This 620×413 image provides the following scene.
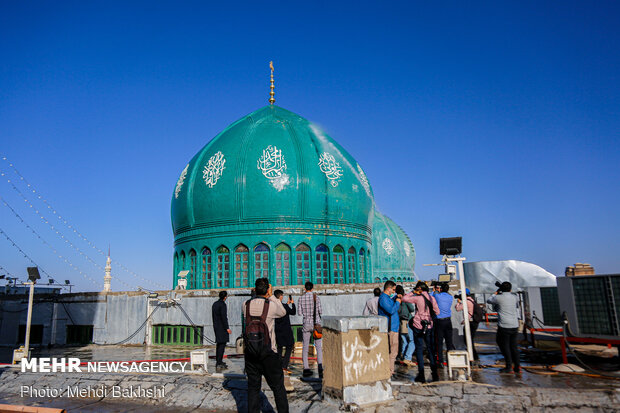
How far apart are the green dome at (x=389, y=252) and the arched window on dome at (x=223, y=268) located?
18100 millimetres

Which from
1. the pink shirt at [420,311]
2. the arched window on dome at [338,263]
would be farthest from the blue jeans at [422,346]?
the arched window on dome at [338,263]

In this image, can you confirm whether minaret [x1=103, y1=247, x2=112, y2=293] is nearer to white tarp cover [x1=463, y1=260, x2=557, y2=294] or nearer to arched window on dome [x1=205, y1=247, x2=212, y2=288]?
arched window on dome [x1=205, y1=247, x2=212, y2=288]

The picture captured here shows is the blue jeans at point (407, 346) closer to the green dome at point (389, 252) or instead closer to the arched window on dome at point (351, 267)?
the arched window on dome at point (351, 267)

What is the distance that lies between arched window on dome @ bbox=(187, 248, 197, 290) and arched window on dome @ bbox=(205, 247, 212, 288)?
621mm

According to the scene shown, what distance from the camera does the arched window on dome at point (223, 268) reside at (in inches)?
901

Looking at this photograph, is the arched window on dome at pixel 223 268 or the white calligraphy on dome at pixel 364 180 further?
the white calligraphy on dome at pixel 364 180

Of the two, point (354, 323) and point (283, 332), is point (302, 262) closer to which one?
point (283, 332)

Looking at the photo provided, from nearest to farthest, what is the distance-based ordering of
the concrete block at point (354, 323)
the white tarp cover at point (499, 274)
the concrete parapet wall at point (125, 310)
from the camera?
the concrete block at point (354, 323) < the concrete parapet wall at point (125, 310) < the white tarp cover at point (499, 274)

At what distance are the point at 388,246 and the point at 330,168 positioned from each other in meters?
17.8

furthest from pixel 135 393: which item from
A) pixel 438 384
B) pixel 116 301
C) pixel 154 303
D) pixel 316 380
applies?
pixel 116 301

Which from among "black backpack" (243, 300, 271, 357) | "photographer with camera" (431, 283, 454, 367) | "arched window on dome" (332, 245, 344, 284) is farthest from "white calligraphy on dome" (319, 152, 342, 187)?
"black backpack" (243, 300, 271, 357)

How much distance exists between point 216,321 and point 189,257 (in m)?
14.5

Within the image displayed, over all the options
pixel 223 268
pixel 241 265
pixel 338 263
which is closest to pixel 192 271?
pixel 223 268

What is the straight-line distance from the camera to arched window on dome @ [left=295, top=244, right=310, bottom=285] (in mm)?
22719
